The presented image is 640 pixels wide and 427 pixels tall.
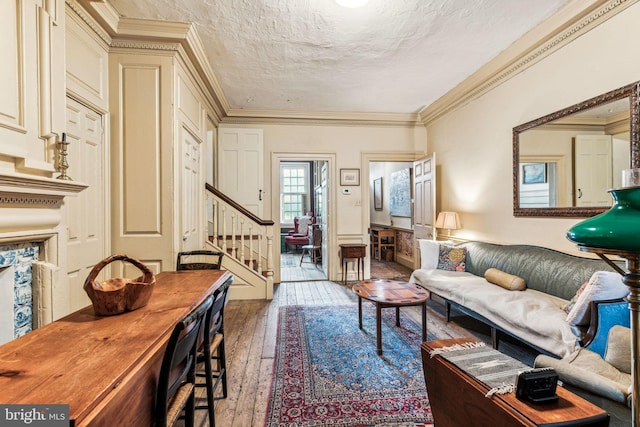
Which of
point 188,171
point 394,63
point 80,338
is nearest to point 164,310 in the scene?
point 80,338

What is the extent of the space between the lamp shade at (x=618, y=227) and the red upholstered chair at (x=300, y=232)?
7717 mm

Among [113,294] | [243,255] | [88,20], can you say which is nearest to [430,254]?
[243,255]

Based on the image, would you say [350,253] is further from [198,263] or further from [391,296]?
[198,263]

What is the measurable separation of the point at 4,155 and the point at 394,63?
351cm

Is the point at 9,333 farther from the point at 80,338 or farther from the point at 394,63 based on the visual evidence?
the point at 394,63

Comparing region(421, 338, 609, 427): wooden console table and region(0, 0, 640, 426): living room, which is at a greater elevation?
region(0, 0, 640, 426): living room

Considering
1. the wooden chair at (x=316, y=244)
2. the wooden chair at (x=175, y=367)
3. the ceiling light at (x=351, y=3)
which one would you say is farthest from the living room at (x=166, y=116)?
the wooden chair at (x=316, y=244)

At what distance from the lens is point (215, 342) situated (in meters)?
1.91

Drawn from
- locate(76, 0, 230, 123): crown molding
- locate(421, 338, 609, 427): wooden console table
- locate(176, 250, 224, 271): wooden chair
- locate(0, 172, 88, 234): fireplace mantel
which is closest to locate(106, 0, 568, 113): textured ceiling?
locate(76, 0, 230, 123): crown molding

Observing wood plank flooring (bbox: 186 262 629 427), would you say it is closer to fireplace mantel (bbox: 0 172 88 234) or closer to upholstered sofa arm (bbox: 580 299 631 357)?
upholstered sofa arm (bbox: 580 299 631 357)

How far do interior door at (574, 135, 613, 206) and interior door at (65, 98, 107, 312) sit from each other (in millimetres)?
4257

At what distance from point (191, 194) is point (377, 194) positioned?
19.1 ft

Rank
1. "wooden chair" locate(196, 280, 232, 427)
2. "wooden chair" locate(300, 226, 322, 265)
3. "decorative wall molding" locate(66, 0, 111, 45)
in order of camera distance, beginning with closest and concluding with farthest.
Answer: "wooden chair" locate(196, 280, 232, 427) < "decorative wall molding" locate(66, 0, 111, 45) < "wooden chair" locate(300, 226, 322, 265)

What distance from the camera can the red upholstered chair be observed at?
830cm
